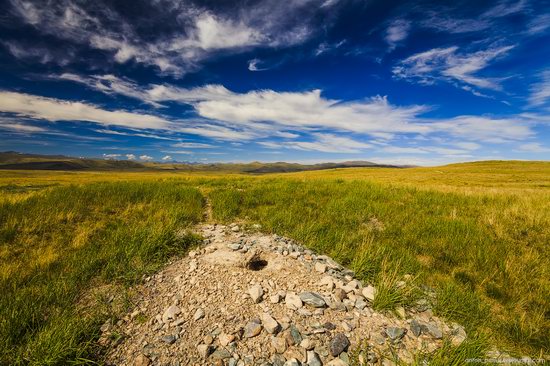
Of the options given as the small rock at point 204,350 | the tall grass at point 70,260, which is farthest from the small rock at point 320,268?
the tall grass at point 70,260

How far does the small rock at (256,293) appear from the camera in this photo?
14.2 feet

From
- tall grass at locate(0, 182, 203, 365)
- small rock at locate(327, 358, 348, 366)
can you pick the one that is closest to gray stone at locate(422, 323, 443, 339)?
small rock at locate(327, 358, 348, 366)

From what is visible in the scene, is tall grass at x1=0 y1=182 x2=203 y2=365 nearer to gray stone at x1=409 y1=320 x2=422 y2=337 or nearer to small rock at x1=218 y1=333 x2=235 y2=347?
small rock at x1=218 y1=333 x2=235 y2=347

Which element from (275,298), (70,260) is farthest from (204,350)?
(70,260)

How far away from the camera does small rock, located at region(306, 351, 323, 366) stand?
330 cm

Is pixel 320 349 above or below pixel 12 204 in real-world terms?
below

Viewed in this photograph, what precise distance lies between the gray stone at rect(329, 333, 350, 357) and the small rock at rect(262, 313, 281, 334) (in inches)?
31.1

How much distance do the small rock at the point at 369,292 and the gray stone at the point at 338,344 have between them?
119 cm

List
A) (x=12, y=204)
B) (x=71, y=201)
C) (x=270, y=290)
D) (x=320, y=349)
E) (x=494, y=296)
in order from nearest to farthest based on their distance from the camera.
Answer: (x=320, y=349), (x=270, y=290), (x=494, y=296), (x=12, y=204), (x=71, y=201)

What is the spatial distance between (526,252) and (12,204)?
15.0 meters

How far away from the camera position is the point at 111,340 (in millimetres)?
3564

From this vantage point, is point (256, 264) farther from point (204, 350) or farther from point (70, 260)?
point (70, 260)

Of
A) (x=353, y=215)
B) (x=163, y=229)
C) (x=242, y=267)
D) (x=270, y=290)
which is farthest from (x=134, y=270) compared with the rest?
(x=353, y=215)

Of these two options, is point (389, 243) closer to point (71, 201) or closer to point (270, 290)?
point (270, 290)
